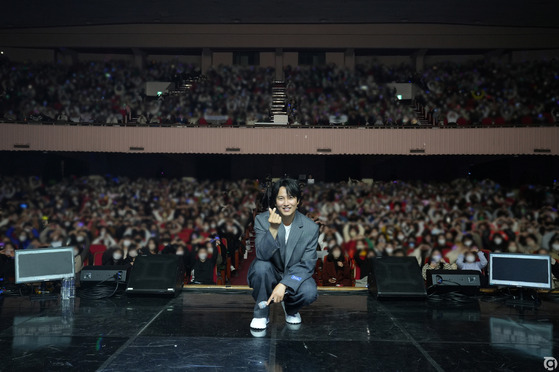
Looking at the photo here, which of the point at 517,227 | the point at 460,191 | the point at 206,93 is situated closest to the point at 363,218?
the point at 517,227

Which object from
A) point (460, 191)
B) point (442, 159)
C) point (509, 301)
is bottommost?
point (509, 301)

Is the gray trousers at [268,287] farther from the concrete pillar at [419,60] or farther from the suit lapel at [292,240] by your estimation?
the concrete pillar at [419,60]

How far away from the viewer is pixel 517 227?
28.5ft

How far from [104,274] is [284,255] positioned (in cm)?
228

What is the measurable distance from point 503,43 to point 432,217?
11.5 metres

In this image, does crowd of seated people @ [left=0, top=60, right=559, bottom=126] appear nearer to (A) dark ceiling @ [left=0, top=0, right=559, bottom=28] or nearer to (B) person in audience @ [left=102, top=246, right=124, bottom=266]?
(A) dark ceiling @ [left=0, top=0, right=559, bottom=28]

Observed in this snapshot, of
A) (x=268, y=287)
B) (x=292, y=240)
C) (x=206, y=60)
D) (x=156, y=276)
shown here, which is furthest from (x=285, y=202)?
(x=206, y=60)

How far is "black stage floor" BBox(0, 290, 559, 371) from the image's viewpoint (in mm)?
2781

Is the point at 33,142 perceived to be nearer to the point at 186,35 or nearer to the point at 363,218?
the point at 186,35

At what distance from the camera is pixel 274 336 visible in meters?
3.29

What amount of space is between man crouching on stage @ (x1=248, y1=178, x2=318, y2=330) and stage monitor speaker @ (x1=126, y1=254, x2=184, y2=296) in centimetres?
142

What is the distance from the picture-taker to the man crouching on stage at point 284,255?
322 cm

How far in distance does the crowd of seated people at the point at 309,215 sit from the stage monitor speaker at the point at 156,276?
61 cm

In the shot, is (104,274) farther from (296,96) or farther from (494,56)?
(494,56)
